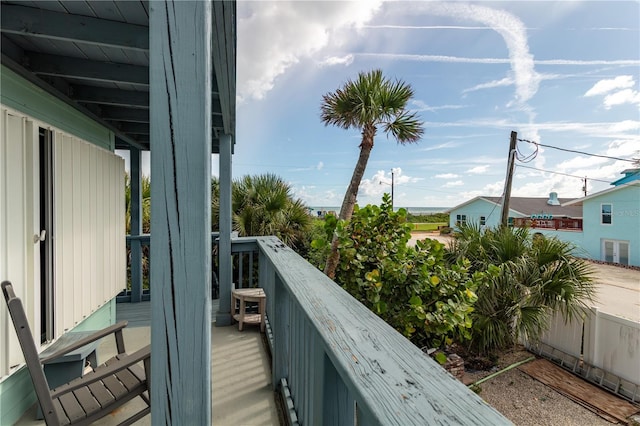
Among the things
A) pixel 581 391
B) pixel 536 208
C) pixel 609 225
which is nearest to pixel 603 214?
pixel 609 225

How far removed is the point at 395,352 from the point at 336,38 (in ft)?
49.1

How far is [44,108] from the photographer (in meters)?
2.18

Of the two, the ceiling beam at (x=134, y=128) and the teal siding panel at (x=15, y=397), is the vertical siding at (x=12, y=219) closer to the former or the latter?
the teal siding panel at (x=15, y=397)

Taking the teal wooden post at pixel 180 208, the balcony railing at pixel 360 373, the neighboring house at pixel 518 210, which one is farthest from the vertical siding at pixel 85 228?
the neighboring house at pixel 518 210

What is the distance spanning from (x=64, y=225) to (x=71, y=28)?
1366 mm

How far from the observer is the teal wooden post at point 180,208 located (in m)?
0.74

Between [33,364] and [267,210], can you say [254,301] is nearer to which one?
[33,364]

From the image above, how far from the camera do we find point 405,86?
7.80 metres

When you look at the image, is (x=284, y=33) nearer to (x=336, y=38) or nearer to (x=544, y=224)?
(x=336, y=38)

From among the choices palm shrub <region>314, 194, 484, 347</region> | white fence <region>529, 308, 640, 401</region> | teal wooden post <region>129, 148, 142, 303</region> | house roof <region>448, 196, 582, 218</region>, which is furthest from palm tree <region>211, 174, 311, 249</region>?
house roof <region>448, 196, 582, 218</region>

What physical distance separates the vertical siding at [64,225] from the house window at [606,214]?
20847mm

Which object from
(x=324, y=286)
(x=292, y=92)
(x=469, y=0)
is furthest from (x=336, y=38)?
(x=324, y=286)

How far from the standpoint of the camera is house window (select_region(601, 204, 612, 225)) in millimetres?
15754

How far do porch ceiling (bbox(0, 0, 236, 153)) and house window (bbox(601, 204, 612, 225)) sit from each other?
66.2 ft
